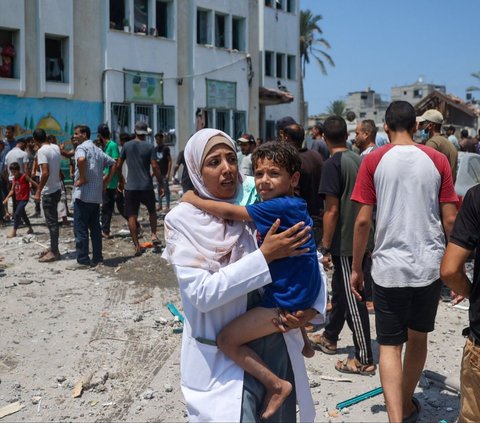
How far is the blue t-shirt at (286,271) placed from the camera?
231cm

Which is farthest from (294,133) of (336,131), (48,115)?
(48,115)

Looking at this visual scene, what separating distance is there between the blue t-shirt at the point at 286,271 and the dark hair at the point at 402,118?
1625mm

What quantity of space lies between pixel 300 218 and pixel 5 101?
17.7m

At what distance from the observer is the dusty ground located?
423 centimetres

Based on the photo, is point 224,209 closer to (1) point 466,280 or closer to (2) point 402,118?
(1) point 466,280

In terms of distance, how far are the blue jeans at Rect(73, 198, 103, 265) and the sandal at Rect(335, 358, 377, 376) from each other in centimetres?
495

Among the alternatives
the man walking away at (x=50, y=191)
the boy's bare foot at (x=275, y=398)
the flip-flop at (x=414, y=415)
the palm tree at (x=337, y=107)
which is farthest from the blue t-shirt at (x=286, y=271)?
the palm tree at (x=337, y=107)

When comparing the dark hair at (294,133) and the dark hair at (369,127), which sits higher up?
the dark hair at (369,127)

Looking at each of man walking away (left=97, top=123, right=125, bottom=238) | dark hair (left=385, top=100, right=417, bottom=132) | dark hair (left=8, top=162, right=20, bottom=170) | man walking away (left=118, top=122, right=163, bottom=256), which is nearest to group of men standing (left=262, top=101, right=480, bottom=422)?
dark hair (left=385, top=100, right=417, bottom=132)

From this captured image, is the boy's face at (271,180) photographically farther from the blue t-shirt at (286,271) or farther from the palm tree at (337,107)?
the palm tree at (337,107)

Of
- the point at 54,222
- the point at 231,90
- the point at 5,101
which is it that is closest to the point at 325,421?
the point at 54,222

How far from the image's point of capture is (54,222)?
8742 millimetres

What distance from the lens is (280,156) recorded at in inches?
95.7

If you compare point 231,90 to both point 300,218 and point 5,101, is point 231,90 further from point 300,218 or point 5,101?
point 300,218
